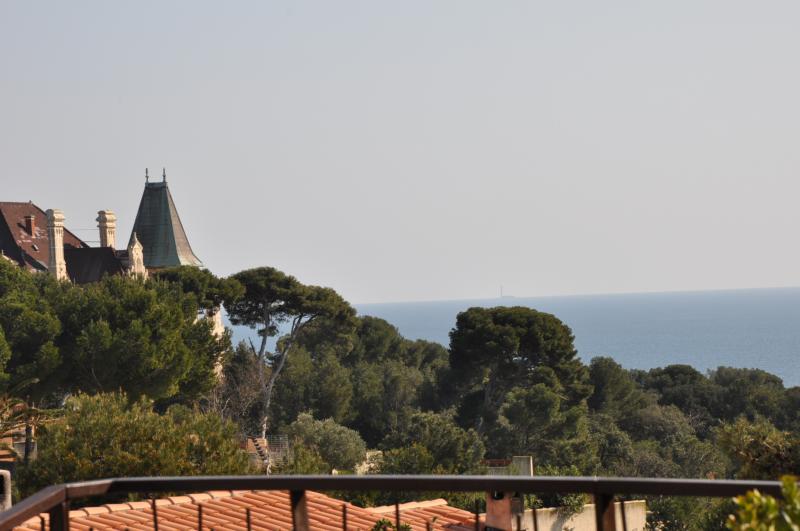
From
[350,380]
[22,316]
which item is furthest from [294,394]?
[22,316]

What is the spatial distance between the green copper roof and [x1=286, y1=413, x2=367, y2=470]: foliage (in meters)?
21.1

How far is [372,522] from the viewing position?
13133mm

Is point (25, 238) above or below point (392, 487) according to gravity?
above

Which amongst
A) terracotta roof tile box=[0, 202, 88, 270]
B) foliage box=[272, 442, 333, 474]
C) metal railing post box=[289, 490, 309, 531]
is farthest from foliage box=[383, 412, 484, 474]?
metal railing post box=[289, 490, 309, 531]

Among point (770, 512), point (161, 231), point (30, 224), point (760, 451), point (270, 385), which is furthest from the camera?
point (161, 231)

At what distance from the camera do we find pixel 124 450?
21.4 m

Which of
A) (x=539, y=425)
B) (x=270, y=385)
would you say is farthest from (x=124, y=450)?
(x=270, y=385)

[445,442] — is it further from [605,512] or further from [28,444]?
[605,512]

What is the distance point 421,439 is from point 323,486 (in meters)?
37.1

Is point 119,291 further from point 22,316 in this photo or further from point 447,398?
point 447,398

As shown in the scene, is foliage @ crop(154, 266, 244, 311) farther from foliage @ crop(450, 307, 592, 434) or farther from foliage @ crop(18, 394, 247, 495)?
foliage @ crop(18, 394, 247, 495)

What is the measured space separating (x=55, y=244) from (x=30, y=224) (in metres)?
4.25

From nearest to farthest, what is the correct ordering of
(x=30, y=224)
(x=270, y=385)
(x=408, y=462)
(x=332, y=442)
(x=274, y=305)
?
1. (x=408, y=462)
2. (x=332, y=442)
3. (x=270, y=385)
4. (x=274, y=305)
5. (x=30, y=224)

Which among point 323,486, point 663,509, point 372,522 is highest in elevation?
point 323,486
